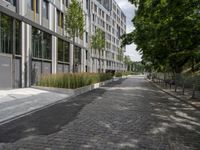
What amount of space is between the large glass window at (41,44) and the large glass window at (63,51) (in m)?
3.47

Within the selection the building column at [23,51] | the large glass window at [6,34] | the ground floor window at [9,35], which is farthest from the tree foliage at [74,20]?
the large glass window at [6,34]

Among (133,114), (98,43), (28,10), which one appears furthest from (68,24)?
(133,114)

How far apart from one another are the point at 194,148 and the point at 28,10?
70.5ft

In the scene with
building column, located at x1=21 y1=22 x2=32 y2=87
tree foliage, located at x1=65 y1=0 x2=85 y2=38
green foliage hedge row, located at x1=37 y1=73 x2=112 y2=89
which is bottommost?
green foliage hedge row, located at x1=37 y1=73 x2=112 y2=89

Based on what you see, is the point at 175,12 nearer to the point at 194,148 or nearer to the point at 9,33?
the point at 194,148

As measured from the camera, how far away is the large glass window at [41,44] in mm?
25453

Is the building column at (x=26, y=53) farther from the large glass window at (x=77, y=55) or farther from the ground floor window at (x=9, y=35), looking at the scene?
the large glass window at (x=77, y=55)

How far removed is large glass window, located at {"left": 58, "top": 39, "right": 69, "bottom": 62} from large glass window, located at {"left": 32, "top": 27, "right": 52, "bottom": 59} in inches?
137

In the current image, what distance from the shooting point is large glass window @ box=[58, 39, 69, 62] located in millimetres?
33219

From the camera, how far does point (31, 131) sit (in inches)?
273

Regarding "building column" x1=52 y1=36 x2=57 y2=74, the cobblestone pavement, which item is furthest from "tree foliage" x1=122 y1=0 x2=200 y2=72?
"building column" x1=52 y1=36 x2=57 y2=74

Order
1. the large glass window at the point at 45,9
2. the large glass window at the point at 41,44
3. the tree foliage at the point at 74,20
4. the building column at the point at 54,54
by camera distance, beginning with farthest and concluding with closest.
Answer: the building column at the point at 54,54 < the large glass window at the point at 45,9 < the tree foliage at the point at 74,20 < the large glass window at the point at 41,44

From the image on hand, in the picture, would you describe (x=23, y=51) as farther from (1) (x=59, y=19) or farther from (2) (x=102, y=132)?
(2) (x=102, y=132)

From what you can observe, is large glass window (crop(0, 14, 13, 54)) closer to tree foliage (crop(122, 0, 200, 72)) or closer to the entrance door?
the entrance door
